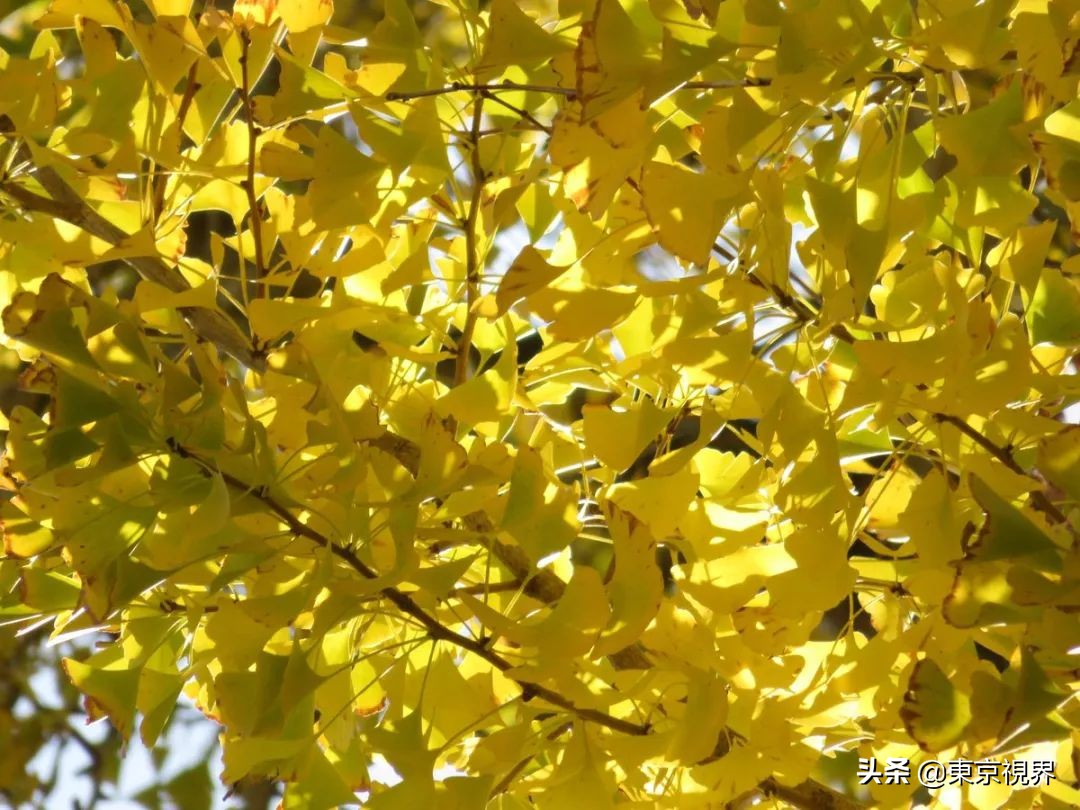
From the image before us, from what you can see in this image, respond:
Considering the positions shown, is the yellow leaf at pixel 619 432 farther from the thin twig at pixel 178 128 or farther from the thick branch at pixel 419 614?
the thin twig at pixel 178 128

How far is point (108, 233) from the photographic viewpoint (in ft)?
1.57

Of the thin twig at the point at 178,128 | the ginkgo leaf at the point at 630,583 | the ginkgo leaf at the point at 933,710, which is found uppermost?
the thin twig at the point at 178,128

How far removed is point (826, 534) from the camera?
39 centimetres

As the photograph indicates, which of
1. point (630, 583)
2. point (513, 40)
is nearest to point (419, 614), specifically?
point (630, 583)

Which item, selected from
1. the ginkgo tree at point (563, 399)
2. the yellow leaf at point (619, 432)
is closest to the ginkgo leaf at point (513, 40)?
the ginkgo tree at point (563, 399)

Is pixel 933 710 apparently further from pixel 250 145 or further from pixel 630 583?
pixel 250 145

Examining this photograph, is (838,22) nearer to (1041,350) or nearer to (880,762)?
(1041,350)

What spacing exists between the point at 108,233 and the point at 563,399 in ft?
0.62

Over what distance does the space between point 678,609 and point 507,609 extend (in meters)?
0.08

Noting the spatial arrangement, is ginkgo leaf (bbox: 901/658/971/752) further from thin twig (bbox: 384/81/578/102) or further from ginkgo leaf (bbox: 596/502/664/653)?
thin twig (bbox: 384/81/578/102)

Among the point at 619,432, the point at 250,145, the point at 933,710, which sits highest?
the point at 250,145

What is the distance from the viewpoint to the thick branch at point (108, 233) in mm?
470

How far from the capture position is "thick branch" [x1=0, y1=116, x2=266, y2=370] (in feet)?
1.54

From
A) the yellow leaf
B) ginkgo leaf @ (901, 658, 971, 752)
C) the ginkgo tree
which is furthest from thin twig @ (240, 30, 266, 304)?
ginkgo leaf @ (901, 658, 971, 752)
